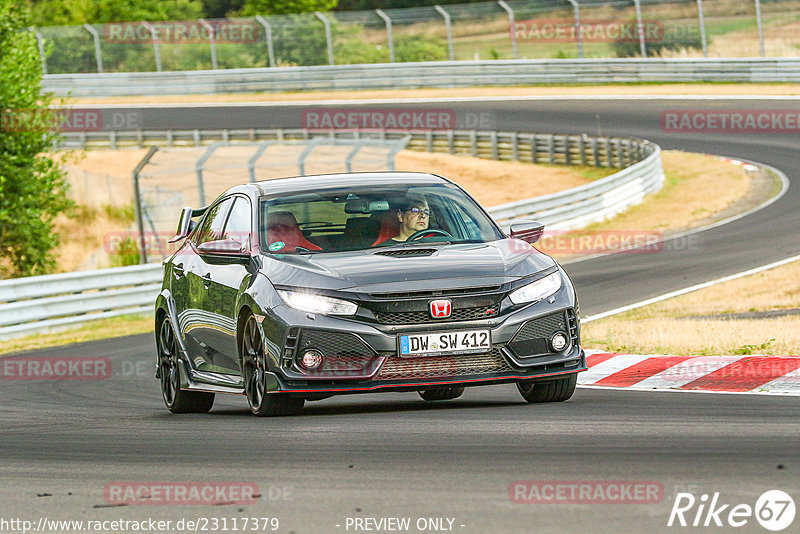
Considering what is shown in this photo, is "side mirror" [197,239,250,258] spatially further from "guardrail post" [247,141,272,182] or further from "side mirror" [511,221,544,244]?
"guardrail post" [247,141,272,182]

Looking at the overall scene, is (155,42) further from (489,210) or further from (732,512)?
(732,512)

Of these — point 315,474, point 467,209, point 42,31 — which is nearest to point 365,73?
point 42,31

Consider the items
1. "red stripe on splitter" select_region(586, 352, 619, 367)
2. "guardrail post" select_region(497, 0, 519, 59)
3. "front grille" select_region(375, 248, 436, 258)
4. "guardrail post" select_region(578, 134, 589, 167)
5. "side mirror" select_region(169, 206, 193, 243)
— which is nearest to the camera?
"front grille" select_region(375, 248, 436, 258)

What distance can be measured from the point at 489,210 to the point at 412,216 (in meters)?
15.7

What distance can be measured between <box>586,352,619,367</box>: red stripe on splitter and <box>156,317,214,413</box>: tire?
3196 millimetres

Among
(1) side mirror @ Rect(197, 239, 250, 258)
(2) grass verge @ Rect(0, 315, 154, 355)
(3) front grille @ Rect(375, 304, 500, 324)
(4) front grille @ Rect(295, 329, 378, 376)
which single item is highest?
(1) side mirror @ Rect(197, 239, 250, 258)

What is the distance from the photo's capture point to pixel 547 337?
822cm

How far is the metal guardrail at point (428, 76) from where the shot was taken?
141 ft

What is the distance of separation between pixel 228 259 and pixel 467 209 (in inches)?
65.9

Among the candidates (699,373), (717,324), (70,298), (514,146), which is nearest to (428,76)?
(514,146)

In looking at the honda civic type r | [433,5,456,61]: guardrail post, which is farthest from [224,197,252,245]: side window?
[433,5,456,61]: guardrail post

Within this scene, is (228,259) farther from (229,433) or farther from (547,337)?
(547,337)

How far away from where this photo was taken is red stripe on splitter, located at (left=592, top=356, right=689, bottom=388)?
10078 millimetres

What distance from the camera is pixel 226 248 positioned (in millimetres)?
8922
